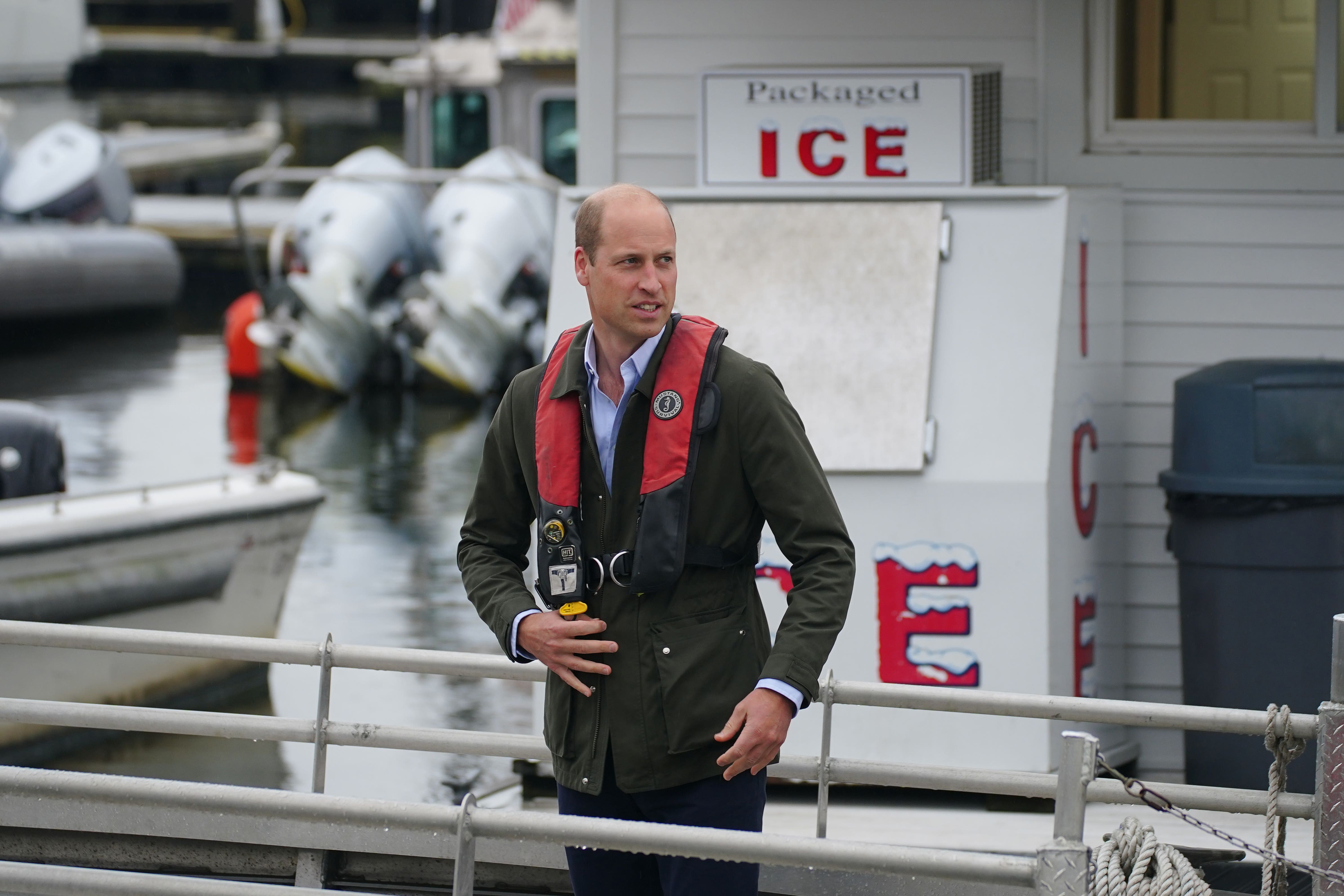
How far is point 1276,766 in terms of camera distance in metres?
3.47

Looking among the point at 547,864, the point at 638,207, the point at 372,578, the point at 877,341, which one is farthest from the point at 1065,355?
the point at 372,578

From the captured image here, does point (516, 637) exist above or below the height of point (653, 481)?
below

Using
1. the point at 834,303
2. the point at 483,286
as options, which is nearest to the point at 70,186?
the point at 483,286

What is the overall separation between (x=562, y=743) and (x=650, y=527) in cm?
44

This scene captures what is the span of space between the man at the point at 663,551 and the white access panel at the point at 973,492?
7.40 feet

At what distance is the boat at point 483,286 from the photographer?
1998cm

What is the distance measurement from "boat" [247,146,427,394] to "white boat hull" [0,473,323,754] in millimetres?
10944

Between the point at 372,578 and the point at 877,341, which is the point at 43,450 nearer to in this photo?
the point at 372,578

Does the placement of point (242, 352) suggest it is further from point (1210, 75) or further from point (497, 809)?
point (497, 809)

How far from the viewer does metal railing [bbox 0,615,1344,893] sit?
2.61 metres

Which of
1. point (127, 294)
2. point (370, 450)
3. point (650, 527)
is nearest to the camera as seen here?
point (650, 527)

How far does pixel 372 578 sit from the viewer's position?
472 inches

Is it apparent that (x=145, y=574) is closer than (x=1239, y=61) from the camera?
No

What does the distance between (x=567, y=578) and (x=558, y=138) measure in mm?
20306
